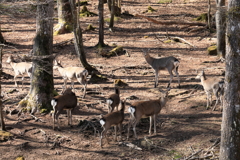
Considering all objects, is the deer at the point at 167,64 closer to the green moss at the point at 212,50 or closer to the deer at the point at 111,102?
the deer at the point at 111,102

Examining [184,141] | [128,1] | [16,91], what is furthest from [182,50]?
[128,1]

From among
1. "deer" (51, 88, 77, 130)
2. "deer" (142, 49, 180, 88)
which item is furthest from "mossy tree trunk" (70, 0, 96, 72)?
"deer" (51, 88, 77, 130)

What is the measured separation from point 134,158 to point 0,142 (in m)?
4.13

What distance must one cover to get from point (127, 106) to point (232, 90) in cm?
638

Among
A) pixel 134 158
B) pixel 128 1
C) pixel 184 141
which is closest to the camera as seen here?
pixel 134 158

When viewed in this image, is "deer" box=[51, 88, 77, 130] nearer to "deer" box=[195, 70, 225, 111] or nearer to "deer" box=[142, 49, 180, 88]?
"deer" box=[195, 70, 225, 111]

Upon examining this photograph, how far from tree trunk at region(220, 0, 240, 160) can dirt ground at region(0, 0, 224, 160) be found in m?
0.55

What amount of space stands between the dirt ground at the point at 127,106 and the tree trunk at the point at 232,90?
0.55 m

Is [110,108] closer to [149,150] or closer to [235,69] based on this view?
[149,150]

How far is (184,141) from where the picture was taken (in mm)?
10250

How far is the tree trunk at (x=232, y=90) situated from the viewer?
24.0ft

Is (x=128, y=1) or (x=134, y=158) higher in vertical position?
(x=128, y=1)

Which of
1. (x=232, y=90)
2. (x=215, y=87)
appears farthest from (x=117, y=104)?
(x=232, y=90)

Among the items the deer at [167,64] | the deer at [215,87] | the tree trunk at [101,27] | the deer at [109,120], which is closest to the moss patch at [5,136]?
the deer at [109,120]
